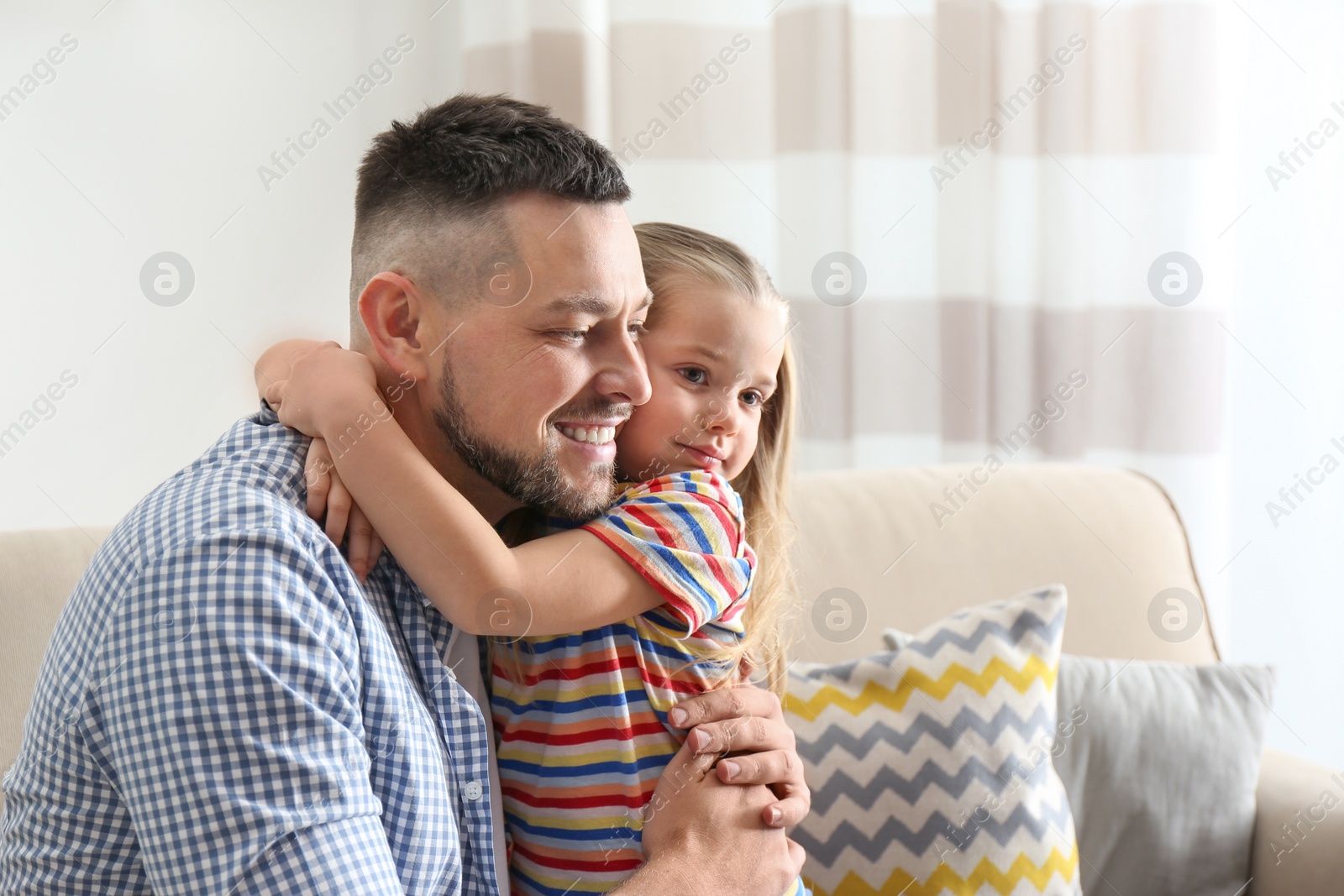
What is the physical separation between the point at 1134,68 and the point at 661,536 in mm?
1869

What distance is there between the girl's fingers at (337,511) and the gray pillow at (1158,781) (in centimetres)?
91

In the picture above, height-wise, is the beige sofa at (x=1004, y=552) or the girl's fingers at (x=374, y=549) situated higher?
the girl's fingers at (x=374, y=549)

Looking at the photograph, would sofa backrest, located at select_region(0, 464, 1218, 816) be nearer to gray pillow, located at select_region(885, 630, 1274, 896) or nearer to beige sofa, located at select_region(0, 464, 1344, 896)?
beige sofa, located at select_region(0, 464, 1344, 896)

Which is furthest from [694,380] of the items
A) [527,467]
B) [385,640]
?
[385,640]

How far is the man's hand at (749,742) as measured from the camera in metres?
1.15

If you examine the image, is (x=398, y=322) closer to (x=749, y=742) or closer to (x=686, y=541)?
(x=686, y=541)

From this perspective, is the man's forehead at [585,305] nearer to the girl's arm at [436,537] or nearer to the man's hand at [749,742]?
the girl's arm at [436,537]

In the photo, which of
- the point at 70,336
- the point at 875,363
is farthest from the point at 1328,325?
the point at 70,336

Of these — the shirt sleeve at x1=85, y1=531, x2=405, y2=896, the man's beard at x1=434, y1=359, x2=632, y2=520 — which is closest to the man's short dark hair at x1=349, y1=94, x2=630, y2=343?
the man's beard at x1=434, y1=359, x2=632, y2=520

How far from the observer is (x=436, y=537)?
3.31ft

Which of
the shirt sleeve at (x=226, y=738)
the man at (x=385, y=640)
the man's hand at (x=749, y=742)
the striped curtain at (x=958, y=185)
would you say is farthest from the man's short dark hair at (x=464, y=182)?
the striped curtain at (x=958, y=185)

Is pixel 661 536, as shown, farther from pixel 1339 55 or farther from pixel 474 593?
pixel 1339 55

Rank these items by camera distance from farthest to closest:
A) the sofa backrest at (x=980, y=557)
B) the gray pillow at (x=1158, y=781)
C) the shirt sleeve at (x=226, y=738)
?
the sofa backrest at (x=980, y=557), the gray pillow at (x=1158, y=781), the shirt sleeve at (x=226, y=738)

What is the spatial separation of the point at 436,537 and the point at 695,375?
1.54 feet
